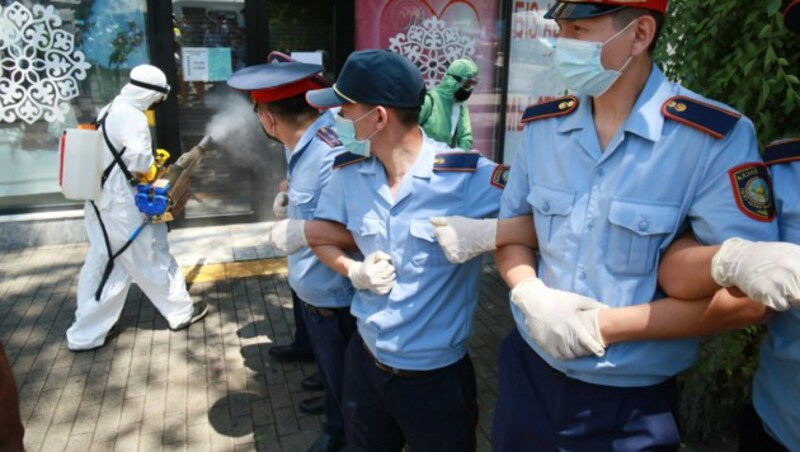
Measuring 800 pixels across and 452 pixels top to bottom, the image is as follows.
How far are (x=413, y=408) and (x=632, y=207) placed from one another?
1.04 metres

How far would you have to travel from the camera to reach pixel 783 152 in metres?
1.58

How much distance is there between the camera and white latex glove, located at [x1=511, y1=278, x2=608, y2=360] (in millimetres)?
1550

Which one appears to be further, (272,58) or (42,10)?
(42,10)

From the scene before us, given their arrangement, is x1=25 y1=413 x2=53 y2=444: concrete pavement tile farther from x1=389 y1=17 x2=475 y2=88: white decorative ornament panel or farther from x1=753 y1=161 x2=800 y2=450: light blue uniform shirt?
x1=389 y1=17 x2=475 y2=88: white decorative ornament panel

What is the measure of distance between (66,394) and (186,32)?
404 centimetres

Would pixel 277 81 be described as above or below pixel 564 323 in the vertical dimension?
above

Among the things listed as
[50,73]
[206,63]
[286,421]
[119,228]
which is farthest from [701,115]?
[50,73]

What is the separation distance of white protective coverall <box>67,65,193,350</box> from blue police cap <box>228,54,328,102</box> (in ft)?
4.92

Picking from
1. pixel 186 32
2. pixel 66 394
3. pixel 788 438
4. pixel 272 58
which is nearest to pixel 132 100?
pixel 272 58

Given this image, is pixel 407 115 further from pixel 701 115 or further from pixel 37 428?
pixel 37 428

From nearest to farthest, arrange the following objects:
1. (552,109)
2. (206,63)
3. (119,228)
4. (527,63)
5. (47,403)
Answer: (552,109)
(47,403)
(119,228)
(206,63)
(527,63)

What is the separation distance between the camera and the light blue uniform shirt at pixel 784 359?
152cm

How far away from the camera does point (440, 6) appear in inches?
277

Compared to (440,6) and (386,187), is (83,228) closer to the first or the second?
(440,6)
